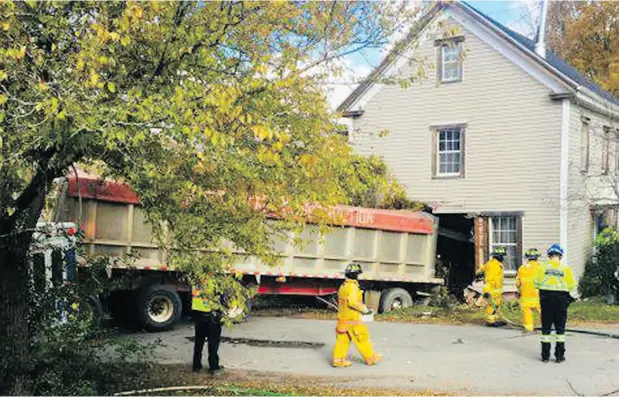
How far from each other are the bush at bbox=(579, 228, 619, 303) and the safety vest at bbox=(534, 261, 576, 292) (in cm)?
946

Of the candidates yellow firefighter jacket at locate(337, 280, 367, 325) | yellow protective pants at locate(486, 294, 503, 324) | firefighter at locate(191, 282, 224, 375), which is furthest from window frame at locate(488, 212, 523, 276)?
firefighter at locate(191, 282, 224, 375)

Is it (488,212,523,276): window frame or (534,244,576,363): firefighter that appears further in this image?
(488,212,523,276): window frame

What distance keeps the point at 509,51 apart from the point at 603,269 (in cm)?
674

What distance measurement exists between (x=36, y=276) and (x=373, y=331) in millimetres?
7409

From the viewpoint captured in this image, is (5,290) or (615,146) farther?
(615,146)

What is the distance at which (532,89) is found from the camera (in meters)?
20.2

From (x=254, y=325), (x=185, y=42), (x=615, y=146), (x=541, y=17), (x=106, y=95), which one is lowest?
(x=254, y=325)

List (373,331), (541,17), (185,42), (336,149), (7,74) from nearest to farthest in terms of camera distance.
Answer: (7,74), (185,42), (336,149), (373,331), (541,17)

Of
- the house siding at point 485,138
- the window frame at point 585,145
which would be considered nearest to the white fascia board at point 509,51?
the house siding at point 485,138

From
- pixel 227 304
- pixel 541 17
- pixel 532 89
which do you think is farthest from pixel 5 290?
→ pixel 541 17

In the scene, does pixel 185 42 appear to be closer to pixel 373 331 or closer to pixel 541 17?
pixel 373 331

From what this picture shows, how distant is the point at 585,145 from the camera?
21156mm

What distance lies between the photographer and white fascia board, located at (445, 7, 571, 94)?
1981cm

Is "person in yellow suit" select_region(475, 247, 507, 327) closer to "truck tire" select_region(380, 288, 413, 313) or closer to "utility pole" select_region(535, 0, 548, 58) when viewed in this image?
"truck tire" select_region(380, 288, 413, 313)
